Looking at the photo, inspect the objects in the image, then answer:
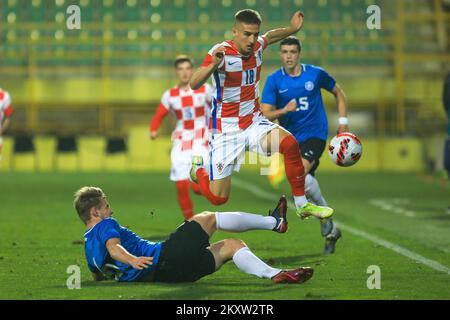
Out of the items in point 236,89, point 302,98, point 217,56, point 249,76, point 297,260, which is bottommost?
point 297,260

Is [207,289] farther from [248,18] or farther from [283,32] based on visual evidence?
[283,32]

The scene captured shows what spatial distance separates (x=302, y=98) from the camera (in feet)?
36.0

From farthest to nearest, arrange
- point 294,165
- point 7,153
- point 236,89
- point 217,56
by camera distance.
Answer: point 7,153 → point 236,89 → point 294,165 → point 217,56

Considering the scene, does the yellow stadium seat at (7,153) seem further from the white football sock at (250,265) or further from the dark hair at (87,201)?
the white football sock at (250,265)

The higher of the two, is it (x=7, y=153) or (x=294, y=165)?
(x=294, y=165)

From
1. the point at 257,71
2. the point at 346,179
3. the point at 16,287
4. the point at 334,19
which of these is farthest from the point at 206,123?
the point at 334,19

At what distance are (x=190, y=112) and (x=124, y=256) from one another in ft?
20.2

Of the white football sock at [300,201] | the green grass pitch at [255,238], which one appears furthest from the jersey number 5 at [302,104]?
the white football sock at [300,201]

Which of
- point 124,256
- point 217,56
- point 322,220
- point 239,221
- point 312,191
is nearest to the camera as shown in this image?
point 124,256

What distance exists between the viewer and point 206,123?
44.2 ft

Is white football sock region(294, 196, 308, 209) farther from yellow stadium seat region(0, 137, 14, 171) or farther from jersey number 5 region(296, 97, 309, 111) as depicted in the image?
yellow stadium seat region(0, 137, 14, 171)

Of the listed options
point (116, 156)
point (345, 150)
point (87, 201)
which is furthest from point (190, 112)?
point (116, 156)

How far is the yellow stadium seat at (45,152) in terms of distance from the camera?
24.7 metres
